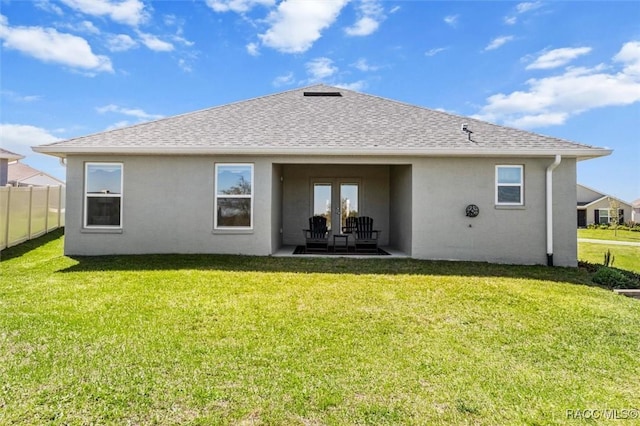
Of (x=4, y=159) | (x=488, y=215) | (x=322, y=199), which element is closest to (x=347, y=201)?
(x=322, y=199)

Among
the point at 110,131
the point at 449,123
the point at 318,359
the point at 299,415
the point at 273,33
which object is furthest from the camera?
the point at 273,33

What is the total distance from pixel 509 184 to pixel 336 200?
5309mm

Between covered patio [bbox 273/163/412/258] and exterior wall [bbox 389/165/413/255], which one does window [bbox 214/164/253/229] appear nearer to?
covered patio [bbox 273/163/412/258]

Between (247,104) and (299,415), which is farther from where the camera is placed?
(247,104)

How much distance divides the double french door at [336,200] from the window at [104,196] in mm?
5861

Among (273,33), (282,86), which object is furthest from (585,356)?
(282,86)

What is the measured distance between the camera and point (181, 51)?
→ 494 inches

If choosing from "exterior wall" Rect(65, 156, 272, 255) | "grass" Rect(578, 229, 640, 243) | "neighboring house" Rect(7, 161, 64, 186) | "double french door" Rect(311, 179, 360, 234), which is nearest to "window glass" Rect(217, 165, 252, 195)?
"exterior wall" Rect(65, 156, 272, 255)

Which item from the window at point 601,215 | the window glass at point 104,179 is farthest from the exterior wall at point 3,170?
the window at point 601,215

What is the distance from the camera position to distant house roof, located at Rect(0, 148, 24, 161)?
1717 cm

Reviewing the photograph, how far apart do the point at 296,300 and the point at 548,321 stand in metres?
3.53

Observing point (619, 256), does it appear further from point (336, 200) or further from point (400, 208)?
point (336, 200)

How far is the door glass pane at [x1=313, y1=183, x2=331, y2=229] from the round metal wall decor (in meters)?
4.72

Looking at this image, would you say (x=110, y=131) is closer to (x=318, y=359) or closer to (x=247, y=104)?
(x=247, y=104)
